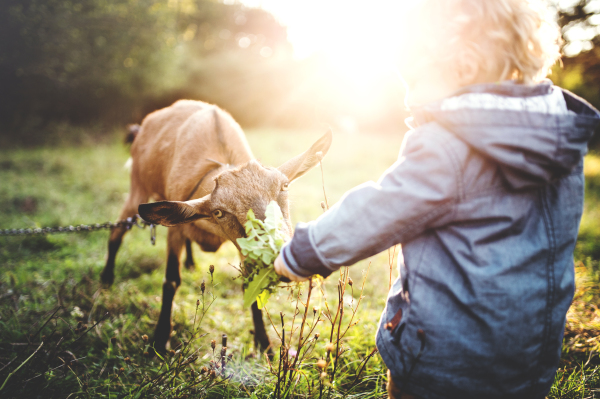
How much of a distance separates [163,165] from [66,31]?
39.3 ft

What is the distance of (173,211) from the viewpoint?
245cm

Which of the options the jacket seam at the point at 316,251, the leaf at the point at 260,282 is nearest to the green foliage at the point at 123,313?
the leaf at the point at 260,282

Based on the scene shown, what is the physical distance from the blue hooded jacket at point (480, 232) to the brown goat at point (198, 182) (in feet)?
3.02

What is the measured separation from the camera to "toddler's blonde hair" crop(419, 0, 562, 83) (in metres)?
1.45

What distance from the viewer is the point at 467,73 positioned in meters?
1.56

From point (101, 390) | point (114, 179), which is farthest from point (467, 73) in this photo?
point (114, 179)

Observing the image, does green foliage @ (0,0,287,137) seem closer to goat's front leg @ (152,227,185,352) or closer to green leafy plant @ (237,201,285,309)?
goat's front leg @ (152,227,185,352)

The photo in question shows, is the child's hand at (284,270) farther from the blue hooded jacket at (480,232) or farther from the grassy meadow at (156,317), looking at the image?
the grassy meadow at (156,317)

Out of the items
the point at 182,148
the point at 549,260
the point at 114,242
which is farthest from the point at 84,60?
the point at 549,260

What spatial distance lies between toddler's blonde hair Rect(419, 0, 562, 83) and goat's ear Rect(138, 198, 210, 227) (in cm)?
192

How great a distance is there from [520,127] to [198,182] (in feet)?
9.19

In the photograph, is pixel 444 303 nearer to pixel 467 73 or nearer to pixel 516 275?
pixel 516 275

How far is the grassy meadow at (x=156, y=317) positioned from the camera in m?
2.34

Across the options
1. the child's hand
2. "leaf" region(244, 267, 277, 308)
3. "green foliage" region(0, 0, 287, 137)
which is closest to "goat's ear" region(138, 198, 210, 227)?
"leaf" region(244, 267, 277, 308)
